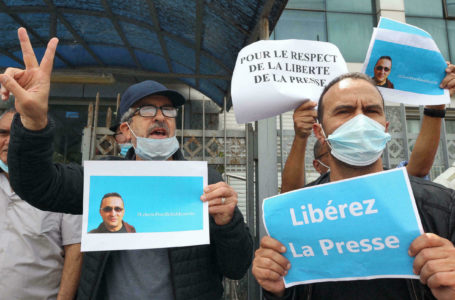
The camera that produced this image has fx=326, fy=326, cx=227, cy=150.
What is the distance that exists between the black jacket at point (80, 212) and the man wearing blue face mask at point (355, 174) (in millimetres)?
350

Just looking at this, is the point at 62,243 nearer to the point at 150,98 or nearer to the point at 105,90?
the point at 150,98

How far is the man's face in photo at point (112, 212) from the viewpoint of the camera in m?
1.52

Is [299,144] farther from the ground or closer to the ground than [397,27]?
closer to the ground

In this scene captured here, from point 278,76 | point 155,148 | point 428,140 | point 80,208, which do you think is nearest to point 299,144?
point 278,76

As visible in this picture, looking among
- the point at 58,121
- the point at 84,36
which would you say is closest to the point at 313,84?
the point at 84,36

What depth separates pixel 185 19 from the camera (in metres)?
4.90

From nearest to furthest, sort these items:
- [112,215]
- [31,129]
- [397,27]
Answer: [31,129], [112,215], [397,27]

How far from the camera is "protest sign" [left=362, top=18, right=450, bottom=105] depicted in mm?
1873

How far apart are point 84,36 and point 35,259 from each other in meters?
5.08

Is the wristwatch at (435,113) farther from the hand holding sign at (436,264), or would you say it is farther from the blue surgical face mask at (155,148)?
the blue surgical face mask at (155,148)

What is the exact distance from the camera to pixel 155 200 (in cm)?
157

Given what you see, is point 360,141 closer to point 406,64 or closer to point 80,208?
point 406,64

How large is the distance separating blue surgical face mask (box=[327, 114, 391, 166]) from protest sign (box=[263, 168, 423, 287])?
1.08 feet

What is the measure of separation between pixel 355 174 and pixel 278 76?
71 centimetres
